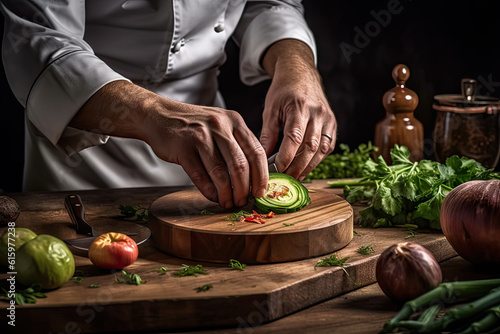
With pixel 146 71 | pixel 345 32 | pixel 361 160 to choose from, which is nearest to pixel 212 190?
pixel 146 71

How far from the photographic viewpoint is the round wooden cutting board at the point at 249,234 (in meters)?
1.58

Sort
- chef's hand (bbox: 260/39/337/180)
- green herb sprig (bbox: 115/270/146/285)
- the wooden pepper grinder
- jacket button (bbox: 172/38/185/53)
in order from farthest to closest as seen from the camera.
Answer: the wooden pepper grinder, jacket button (bbox: 172/38/185/53), chef's hand (bbox: 260/39/337/180), green herb sprig (bbox: 115/270/146/285)

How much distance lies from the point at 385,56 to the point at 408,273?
8.01 ft

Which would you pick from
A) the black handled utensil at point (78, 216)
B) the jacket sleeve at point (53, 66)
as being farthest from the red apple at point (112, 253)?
the jacket sleeve at point (53, 66)

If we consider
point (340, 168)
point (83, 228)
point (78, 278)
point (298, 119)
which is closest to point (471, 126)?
point (340, 168)

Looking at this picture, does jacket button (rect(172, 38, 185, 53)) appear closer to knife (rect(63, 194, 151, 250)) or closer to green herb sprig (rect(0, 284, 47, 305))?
knife (rect(63, 194, 151, 250))

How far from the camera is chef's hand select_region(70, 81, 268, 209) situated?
170cm

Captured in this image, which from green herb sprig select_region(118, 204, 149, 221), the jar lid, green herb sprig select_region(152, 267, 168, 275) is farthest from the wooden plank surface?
the jar lid

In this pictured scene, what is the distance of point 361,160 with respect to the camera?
2752mm

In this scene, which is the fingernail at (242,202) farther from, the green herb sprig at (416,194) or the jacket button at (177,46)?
the jacket button at (177,46)

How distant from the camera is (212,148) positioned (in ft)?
5.60

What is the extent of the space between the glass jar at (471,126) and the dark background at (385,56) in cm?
92

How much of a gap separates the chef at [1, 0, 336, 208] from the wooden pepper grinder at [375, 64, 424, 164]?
1.24 feet

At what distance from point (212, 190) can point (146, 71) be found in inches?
34.6
